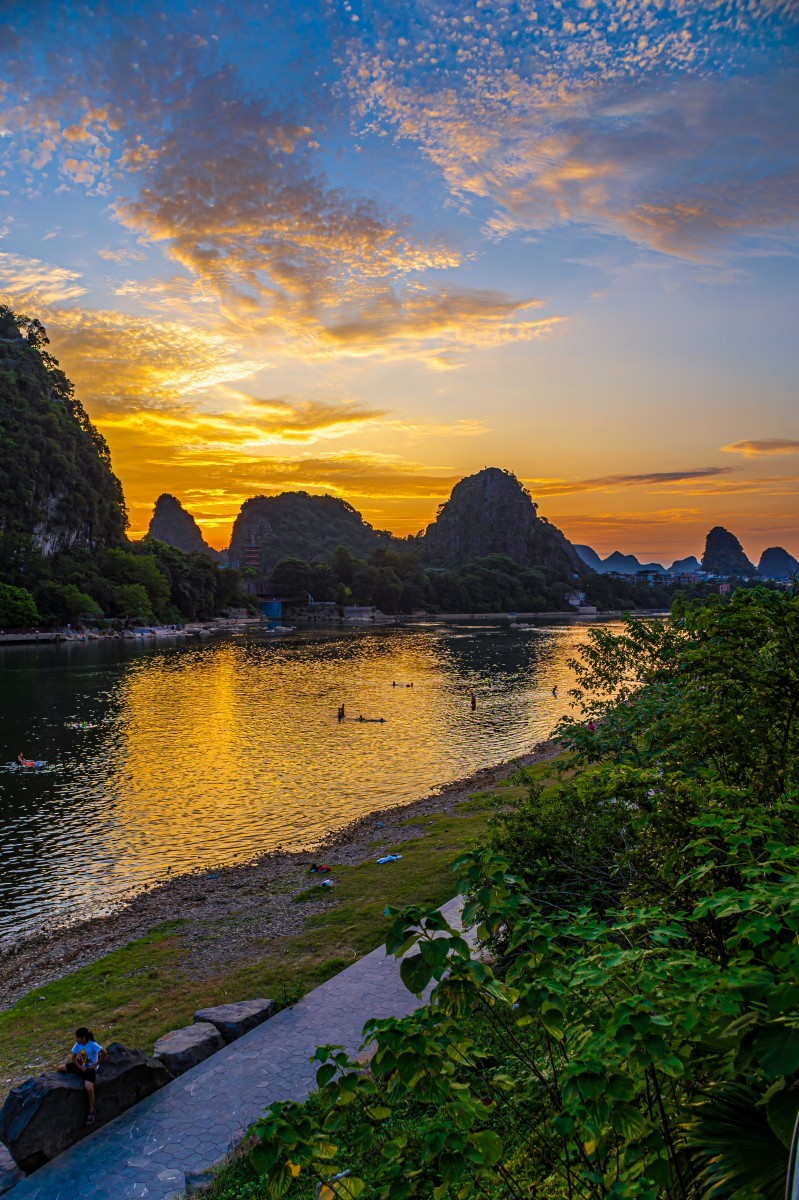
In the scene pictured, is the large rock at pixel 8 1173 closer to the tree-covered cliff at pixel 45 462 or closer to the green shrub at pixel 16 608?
the green shrub at pixel 16 608

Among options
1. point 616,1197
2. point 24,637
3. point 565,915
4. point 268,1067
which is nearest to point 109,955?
point 268,1067

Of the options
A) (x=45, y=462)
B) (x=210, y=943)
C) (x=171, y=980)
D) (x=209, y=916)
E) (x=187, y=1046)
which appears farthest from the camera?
(x=45, y=462)

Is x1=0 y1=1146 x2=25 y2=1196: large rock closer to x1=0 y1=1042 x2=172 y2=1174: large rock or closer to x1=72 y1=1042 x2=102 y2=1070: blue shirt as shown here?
x1=0 y1=1042 x2=172 y2=1174: large rock

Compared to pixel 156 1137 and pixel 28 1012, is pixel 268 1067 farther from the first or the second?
pixel 28 1012

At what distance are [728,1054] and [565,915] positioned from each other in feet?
4.44

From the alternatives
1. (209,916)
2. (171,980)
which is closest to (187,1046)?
(171,980)

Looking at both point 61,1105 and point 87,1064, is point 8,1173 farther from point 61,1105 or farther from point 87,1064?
point 87,1064

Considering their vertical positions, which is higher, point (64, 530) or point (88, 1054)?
point (64, 530)

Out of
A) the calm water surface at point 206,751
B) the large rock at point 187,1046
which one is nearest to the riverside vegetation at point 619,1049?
the large rock at point 187,1046

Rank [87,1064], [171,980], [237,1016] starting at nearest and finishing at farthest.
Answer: [87,1064]
[237,1016]
[171,980]

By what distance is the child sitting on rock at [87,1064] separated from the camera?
355 inches

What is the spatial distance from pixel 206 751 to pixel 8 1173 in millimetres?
31637

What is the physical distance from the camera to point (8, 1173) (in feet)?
27.0

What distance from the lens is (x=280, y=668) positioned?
75.1m
